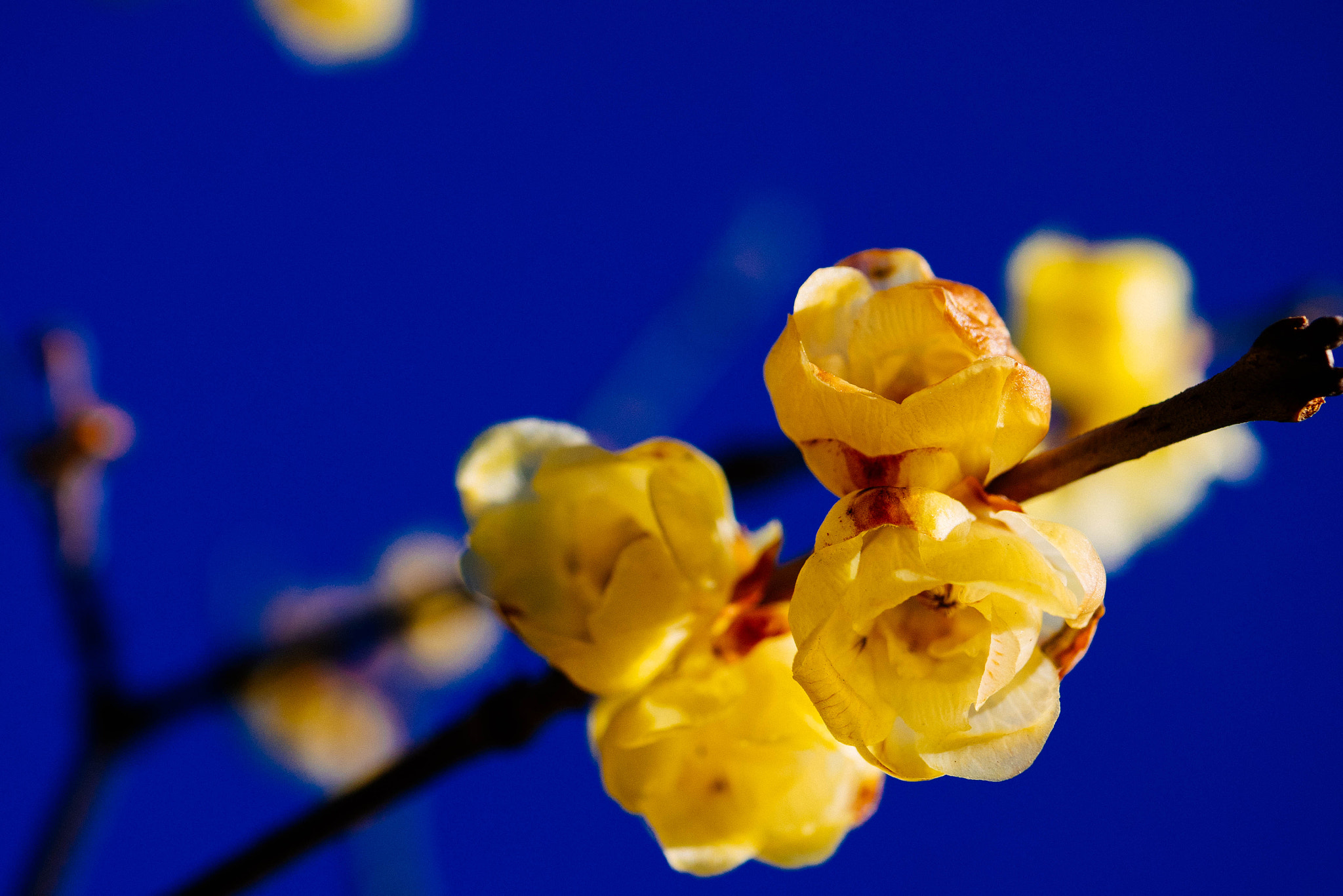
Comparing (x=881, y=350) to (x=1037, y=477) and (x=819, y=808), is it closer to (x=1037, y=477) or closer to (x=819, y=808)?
(x=1037, y=477)

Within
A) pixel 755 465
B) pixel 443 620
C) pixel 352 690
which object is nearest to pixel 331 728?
pixel 352 690

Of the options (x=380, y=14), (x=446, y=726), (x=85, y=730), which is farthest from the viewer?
(x=380, y=14)

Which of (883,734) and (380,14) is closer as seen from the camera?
(883,734)

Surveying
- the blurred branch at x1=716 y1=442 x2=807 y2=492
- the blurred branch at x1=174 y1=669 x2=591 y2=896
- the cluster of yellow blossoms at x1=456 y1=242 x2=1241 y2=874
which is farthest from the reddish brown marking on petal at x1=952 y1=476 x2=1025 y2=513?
the blurred branch at x1=716 y1=442 x2=807 y2=492

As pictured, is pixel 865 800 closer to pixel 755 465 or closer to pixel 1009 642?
pixel 1009 642

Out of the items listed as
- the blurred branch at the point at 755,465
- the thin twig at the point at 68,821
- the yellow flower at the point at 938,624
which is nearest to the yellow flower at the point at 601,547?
the yellow flower at the point at 938,624

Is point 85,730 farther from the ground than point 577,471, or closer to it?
closer to it

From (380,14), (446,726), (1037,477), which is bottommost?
(446,726)

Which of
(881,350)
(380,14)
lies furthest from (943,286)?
(380,14)
